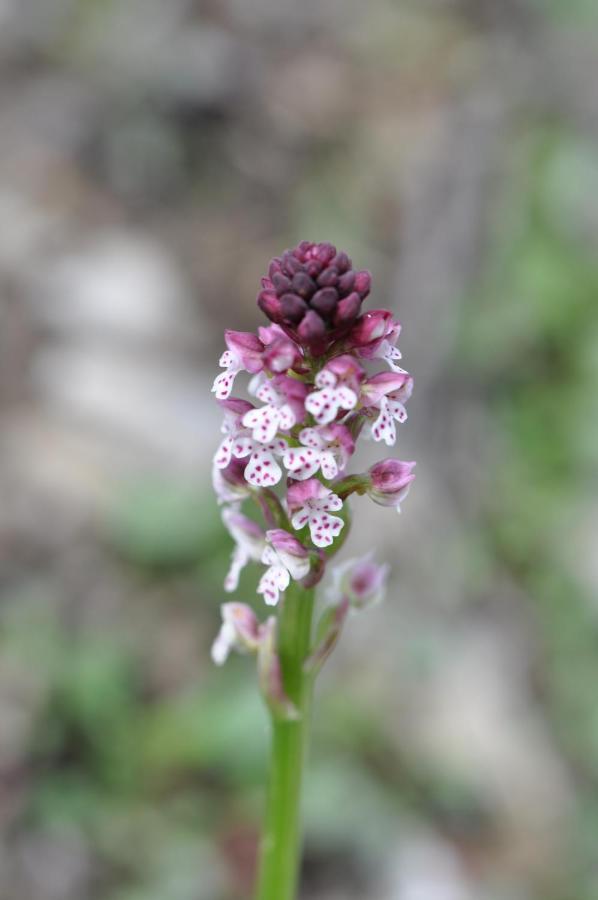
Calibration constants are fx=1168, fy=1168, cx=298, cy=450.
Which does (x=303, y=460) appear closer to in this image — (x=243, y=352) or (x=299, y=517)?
(x=299, y=517)

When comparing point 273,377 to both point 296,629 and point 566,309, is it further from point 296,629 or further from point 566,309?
point 566,309

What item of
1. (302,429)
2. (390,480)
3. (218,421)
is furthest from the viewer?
(218,421)

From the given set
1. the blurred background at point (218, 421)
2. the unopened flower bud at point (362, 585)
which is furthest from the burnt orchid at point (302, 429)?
the blurred background at point (218, 421)

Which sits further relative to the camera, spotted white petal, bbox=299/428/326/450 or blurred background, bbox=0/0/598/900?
blurred background, bbox=0/0/598/900

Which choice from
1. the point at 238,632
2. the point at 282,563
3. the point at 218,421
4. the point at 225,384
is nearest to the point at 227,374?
the point at 225,384

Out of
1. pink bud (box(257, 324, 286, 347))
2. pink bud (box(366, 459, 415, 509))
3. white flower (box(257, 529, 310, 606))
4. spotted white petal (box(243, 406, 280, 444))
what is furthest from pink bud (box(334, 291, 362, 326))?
white flower (box(257, 529, 310, 606))

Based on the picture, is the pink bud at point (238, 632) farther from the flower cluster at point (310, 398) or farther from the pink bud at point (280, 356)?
the pink bud at point (280, 356)

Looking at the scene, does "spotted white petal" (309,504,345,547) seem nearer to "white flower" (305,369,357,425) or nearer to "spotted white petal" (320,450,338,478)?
"spotted white petal" (320,450,338,478)
